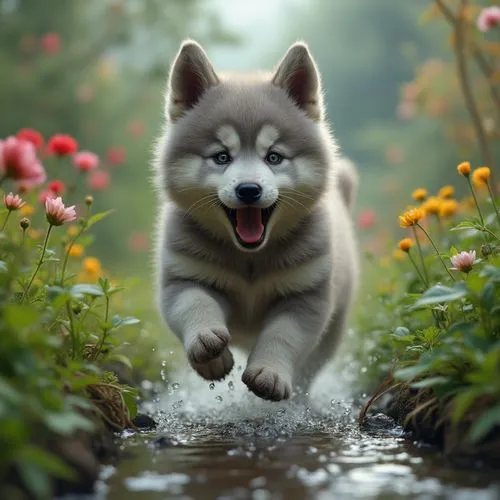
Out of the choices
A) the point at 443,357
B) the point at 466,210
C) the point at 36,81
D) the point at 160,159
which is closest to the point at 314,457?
the point at 443,357

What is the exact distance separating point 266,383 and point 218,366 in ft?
0.98

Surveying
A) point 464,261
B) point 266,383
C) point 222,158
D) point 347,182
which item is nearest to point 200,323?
point 266,383

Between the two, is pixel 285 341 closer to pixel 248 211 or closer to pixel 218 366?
pixel 218 366

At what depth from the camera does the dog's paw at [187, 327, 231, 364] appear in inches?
120

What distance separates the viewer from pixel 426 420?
277 cm

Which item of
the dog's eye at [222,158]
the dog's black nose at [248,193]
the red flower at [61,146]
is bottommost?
the dog's black nose at [248,193]

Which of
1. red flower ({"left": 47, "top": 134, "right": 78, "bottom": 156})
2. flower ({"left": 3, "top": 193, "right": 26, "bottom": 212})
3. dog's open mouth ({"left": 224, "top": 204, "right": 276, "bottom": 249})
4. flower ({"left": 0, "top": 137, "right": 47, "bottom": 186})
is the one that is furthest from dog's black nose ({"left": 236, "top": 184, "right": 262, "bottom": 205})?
red flower ({"left": 47, "top": 134, "right": 78, "bottom": 156})

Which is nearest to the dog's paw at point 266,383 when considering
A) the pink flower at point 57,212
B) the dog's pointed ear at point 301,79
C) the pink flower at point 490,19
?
the pink flower at point 57,212

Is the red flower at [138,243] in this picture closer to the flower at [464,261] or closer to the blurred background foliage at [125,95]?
the blurred background foliage at [125,95]

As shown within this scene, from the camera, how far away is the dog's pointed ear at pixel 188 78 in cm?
361

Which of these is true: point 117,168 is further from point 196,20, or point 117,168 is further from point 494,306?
point 494,306

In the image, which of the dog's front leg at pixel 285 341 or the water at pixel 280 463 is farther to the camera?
the dog's front leg at pixel 285 341

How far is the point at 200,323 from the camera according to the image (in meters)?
3.17

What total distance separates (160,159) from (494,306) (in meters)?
1.61
